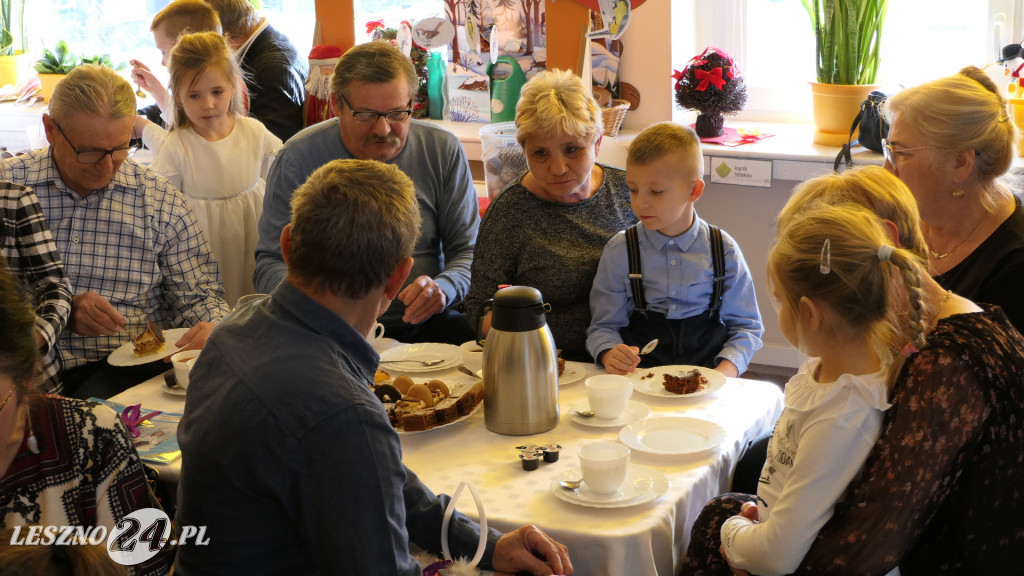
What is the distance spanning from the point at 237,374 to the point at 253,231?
6.48 feet

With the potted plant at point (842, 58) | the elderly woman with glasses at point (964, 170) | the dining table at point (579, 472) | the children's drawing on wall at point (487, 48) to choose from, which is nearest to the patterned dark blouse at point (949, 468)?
the dining table at point (579, 472)

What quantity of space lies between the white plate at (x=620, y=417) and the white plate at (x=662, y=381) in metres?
0.07

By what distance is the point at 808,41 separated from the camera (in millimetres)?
3732

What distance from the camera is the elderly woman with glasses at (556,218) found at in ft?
7.66

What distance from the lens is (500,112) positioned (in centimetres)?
395

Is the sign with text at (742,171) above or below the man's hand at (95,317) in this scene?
above

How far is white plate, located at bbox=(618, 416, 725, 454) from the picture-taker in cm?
168

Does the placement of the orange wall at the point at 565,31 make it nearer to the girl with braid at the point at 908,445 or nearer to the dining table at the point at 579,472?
the dining table at the point at 579,472

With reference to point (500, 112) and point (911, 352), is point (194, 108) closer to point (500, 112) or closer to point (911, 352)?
point (500, 112)

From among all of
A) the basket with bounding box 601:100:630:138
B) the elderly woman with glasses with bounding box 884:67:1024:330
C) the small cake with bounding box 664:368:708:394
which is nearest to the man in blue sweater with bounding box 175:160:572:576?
the small cake with bounding box 664:368:708:394

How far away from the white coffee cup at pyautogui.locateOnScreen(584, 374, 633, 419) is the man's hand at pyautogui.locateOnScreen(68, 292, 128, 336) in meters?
1.20

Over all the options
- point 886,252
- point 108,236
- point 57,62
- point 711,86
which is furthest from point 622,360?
point 57,62

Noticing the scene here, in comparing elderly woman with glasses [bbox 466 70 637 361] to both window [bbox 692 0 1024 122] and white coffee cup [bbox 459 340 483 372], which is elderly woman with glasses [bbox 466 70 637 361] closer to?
white coffee cup [bbox 459 340 483 372]

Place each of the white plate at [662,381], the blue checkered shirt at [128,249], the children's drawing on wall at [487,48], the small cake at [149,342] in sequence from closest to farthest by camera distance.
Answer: the white plate at [662,381]
the small cake at [149,342]
the blue checkered shirt at [128,249]
the children's drawing on wall at [487,48]
